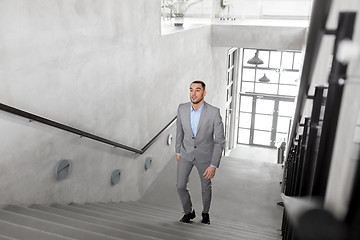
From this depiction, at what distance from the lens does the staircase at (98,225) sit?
2.62m

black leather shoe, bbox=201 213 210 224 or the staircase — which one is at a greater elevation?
the staircase

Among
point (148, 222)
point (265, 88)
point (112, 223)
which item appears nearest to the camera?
point (112, 223)

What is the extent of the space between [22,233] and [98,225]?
684 mm

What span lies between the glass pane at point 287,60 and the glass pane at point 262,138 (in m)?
3.48

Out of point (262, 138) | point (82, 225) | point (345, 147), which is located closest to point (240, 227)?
point (82, 225)

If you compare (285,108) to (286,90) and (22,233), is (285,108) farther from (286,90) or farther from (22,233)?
(22,233)

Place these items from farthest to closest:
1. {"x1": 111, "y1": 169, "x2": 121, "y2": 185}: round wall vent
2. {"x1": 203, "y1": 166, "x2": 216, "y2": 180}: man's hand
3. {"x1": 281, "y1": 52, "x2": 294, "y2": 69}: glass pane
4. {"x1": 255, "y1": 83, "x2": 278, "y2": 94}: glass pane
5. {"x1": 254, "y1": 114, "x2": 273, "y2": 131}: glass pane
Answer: {"x1": 254, "y1": 114, "x2": 273, "y2": 131}: glass pane → {"x1": 255, "y1": 83, "x2": 278, "y2": 94}: glass pane → {"x1": 281, "y1": 52, "x2": 294, "y2": 69}: glass pane → {"x1": 111, "y1": 169, "x2": 121, "y2": 185}: round wall vent → {"x1": 203, "y1": 166, "x2": 216, "y2": 180}: man's hand

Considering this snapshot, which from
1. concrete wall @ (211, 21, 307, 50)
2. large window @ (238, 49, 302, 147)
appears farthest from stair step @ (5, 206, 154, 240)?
large window @ (238, 49, 302, 147)

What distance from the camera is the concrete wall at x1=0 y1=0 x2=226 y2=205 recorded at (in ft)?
9.23

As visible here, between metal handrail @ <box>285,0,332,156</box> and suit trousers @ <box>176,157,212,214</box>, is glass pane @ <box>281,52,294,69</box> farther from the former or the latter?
metal handrail @ <box>285,0,332,156</box>

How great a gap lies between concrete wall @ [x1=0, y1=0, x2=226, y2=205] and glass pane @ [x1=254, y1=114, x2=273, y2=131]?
1243cm

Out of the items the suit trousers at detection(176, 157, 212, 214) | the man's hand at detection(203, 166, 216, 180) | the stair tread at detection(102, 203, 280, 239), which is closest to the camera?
the man's hand at detection(203, 166, 216, 180)

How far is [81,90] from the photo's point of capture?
143 inches

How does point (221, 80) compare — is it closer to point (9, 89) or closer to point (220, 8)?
point (220, 8)
